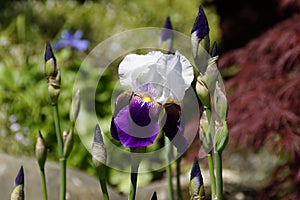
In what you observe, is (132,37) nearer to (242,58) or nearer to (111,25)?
(111,25)

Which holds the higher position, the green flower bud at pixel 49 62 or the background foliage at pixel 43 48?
the background foliage at pixel 43 48

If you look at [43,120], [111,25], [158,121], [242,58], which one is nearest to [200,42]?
[158,121]

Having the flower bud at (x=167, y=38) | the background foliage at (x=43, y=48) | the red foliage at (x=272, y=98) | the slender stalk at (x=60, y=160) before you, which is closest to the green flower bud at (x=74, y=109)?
the slender stalk at (x=60, y=160)

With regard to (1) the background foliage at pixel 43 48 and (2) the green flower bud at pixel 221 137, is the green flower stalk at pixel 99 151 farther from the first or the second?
(1) the background foliage at pixel 43 48

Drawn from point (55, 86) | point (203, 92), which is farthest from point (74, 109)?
point (203, 92)

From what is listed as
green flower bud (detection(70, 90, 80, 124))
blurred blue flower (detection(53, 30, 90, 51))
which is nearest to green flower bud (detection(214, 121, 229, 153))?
green flower bud (detection(70, 90, 80, 124))

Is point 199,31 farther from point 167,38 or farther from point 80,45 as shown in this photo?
point 80,45
